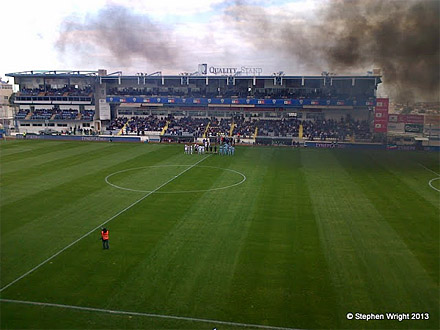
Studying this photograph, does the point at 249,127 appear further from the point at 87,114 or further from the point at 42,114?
the point at 42,114

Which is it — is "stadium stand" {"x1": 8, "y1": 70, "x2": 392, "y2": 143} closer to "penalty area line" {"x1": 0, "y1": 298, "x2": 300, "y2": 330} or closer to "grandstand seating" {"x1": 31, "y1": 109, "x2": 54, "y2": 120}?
"grandstand seating" {"x1": 31, "y1": 109, "x2": 54, "y2": 120}

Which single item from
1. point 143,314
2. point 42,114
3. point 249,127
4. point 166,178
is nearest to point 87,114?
point 42,114

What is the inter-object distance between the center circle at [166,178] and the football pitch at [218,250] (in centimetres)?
14

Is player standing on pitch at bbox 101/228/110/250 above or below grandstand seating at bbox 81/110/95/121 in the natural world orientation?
below

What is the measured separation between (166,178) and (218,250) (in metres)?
12.9

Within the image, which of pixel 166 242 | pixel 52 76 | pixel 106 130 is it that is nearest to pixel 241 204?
pixel 166 242

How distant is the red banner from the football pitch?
22.1 meters

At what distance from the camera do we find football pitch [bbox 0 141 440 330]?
33.0ft

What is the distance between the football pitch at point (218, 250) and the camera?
10.1m

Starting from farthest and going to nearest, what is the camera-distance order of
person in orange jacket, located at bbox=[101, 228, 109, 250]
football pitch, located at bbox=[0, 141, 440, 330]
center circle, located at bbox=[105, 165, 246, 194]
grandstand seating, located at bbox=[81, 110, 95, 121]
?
1. grandstand seating, located at bbox=[81, 110, 95, 121]
2. center circle, located at bbox=[105, 165, 246, 194]
3. person in orange jacket, located at bbox=[101, 228, 109, 250]
4. football pitch, located at bbox=[0, 141, 440, 330]

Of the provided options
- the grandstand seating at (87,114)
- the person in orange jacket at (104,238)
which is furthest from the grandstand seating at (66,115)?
the person in orange jacket at (104,238)

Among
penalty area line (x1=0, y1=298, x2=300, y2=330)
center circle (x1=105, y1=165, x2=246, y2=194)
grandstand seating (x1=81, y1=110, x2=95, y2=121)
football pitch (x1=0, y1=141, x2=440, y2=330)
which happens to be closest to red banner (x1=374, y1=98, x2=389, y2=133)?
football pitch (x1=0, y1=141, x2=440, y2=330)

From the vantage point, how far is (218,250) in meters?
14.0

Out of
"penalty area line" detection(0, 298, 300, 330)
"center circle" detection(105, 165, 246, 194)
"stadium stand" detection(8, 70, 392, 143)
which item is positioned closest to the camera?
"penalty area line" detection(0, 298, 300, 330)
